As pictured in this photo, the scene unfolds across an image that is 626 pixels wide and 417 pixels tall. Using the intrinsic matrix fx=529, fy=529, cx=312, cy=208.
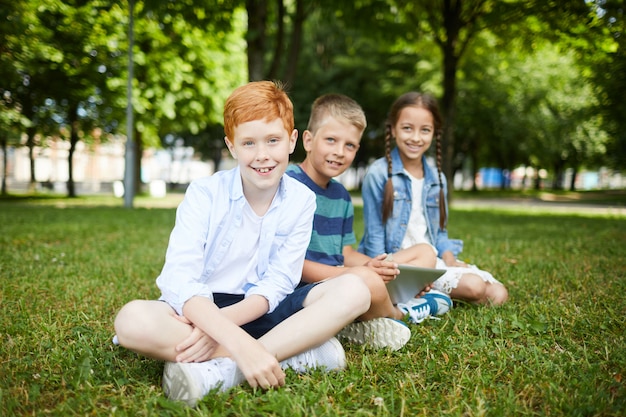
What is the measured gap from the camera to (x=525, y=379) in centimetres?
213

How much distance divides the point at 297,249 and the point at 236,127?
2.05 ft

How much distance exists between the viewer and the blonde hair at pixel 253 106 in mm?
2303

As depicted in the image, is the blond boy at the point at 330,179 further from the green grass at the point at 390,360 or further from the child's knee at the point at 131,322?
the child's knee at the point at 131,322

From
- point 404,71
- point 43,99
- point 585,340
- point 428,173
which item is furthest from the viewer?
point 404,71

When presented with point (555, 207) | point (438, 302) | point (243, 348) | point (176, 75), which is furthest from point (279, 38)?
point (555, 207)

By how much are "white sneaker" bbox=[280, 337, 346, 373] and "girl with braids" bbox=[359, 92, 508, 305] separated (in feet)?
4.41

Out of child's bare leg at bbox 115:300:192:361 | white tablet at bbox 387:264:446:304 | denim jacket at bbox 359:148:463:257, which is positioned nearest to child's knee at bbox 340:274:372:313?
white tablet at bbox 387:264:446:304

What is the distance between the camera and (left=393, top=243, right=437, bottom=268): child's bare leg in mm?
3248

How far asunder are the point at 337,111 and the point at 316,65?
1001 inches

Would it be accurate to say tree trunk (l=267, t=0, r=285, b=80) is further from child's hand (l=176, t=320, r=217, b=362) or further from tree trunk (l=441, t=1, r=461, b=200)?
child's hand (l=176, t=320, r=217, b=362)

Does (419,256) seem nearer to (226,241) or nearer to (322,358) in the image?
(322,358)

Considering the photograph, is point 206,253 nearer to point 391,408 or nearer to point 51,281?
point 391,408

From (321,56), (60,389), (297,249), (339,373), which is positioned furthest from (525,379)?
(321,56)

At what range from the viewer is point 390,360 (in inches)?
95.9
